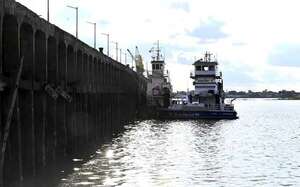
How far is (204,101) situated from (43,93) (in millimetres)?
66044

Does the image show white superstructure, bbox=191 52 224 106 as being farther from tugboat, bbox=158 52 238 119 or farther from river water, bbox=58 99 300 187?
river water, bbox=58 99 300 187

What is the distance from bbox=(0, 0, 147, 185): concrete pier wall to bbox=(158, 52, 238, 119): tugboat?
35.1m

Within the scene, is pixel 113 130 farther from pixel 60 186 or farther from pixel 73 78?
pixel 60 186

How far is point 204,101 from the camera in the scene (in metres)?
92.1

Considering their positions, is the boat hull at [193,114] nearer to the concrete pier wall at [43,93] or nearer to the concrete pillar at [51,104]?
the concrete pier wall at [43,93]

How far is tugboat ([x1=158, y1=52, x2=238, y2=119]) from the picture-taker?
3356 inches

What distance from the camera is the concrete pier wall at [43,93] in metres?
22.1

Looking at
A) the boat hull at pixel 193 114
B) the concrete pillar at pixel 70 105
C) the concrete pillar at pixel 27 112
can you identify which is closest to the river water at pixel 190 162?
the concrete pillar at pixel 70 105

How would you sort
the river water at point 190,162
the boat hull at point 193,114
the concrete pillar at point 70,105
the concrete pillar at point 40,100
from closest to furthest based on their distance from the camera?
the concrete pillar at point 40,100 → the river water at point 190,162 → the concrete pillar at point 70,105 → the boat hull at point 193,114

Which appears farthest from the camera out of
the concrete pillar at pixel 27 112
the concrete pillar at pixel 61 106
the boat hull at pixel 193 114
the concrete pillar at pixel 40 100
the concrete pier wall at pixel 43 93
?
the boat hull at pixel 193 114

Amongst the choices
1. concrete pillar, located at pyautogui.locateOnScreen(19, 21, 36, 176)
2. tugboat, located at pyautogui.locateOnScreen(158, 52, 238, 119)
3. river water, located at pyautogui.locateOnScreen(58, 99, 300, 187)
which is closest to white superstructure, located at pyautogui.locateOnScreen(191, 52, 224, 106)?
tugboat, located at pyautogui.locateOnScreen(158, 52, 238, 119)

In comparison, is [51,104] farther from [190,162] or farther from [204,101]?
[204,101]

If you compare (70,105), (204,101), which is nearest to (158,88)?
(204,101)

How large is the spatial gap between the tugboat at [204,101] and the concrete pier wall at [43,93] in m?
→ 35.1
